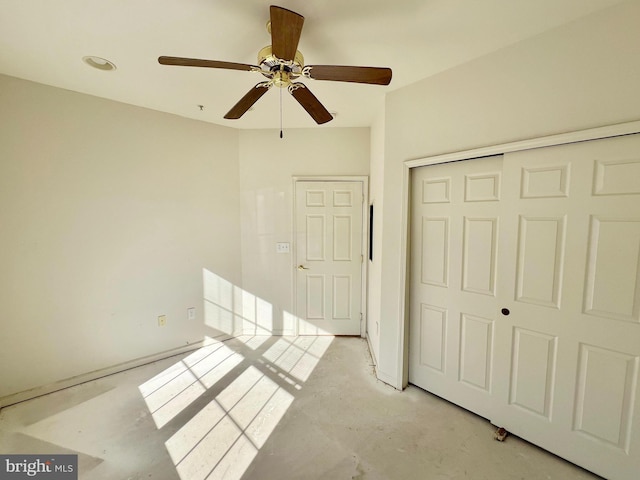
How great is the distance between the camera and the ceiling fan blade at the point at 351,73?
137 centimetres

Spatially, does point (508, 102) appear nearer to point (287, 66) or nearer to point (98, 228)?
point (287, 66)

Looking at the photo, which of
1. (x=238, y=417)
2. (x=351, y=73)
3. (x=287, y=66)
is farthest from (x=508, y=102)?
(x=238, y=417)

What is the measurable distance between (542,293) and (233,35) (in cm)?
253

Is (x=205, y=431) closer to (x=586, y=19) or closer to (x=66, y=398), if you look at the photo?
(x=66, y=398)

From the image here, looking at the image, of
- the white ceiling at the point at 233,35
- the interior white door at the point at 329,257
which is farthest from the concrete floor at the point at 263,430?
the white ceiling at the point at 233,35

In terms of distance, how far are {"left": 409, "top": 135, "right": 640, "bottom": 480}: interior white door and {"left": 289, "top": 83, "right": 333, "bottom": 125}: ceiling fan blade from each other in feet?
3.18

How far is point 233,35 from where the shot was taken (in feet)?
5.38

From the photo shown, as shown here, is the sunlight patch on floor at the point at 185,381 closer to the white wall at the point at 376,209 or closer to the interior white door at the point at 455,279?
the white wall at the point at 376,209

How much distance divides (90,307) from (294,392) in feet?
6.72

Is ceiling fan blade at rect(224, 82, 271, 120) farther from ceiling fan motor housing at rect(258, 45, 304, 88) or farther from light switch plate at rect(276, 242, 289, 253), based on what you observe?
light switch plate at rect(276, 242, 289, 253)

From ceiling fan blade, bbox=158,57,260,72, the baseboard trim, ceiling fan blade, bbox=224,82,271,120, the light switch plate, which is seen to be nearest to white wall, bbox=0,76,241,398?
the baseboard trim

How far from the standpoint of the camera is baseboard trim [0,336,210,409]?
7.15ft

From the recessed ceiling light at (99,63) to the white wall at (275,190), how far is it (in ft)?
4.84

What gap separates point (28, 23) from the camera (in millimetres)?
1541
